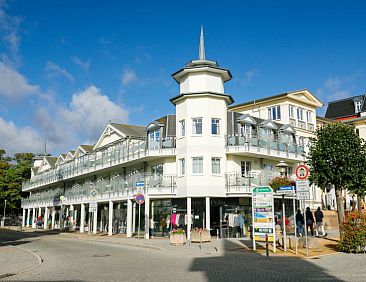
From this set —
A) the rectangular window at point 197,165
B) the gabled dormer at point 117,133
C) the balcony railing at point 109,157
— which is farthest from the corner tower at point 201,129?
the gabled dormer at point 117,133

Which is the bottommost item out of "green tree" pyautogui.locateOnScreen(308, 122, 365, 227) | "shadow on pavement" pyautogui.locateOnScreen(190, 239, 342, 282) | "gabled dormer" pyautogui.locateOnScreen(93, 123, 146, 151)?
"shadow on pavement" pyautogui.locateOnScreen(190, 239, 342, 282)

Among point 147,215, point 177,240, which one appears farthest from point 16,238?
point 177,240

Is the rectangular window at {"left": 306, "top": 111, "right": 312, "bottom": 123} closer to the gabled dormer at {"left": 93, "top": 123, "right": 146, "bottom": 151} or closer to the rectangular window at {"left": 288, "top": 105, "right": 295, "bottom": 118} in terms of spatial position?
the rectangular window at {"left": 288, "top": 105, "right": 295, "bottom": 118}

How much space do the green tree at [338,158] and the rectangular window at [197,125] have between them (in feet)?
31.1

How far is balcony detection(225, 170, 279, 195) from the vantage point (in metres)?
28.8

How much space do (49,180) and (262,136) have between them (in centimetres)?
3526

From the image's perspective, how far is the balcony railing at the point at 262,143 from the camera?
98.4 ft

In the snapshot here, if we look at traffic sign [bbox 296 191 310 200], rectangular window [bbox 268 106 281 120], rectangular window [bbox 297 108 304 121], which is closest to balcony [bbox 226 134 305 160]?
rectangular window [bbox 268 106 281 120]

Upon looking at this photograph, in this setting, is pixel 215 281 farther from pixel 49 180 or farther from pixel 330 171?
pixel 49 180

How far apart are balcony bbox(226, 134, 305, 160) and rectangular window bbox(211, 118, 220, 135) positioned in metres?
0.94

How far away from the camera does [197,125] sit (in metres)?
29.9

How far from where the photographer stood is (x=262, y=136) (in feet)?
106

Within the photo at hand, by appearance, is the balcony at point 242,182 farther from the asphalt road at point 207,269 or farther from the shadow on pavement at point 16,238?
the shadow on pavement at point 16,238

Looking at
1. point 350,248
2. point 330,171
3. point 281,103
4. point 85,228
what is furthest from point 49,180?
point 350,248
